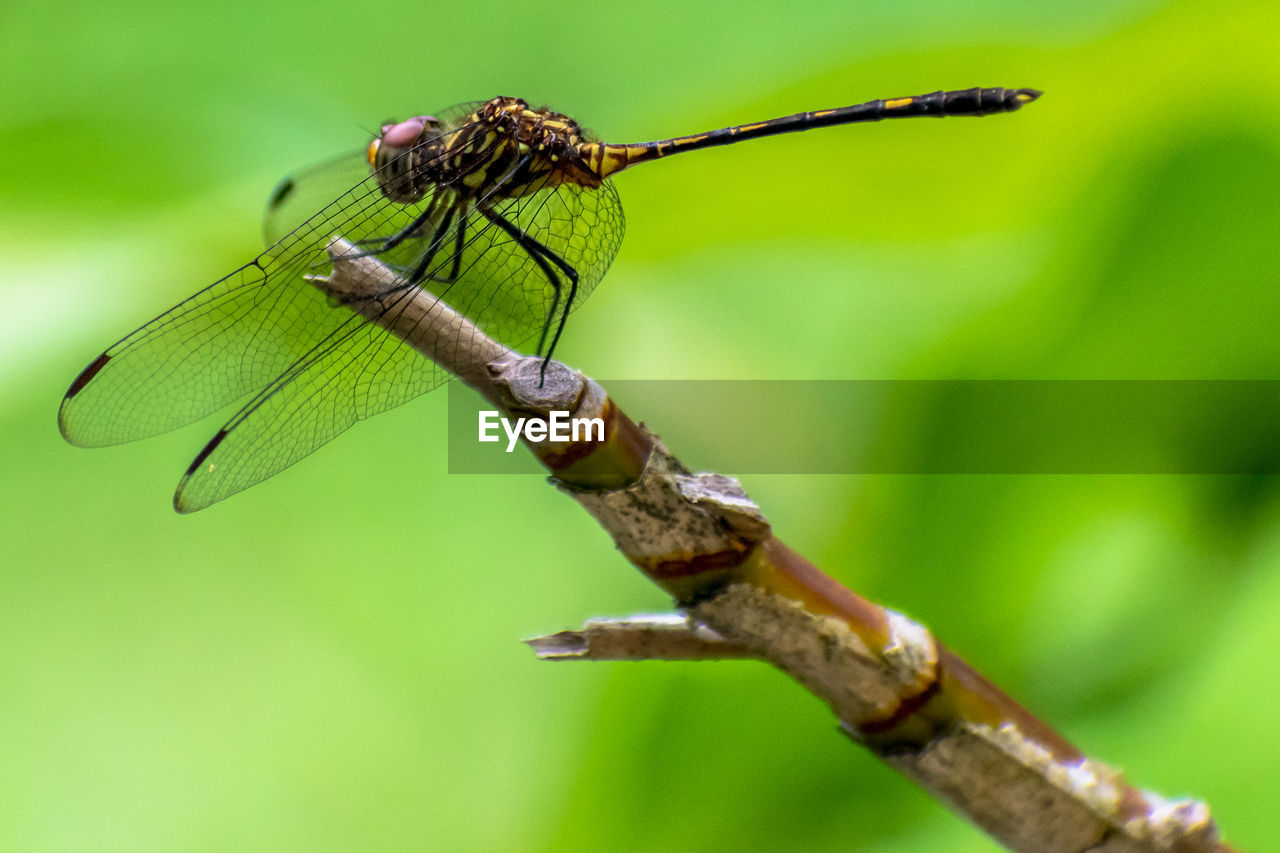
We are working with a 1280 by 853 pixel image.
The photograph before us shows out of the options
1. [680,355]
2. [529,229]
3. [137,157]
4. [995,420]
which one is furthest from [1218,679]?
[137,157]

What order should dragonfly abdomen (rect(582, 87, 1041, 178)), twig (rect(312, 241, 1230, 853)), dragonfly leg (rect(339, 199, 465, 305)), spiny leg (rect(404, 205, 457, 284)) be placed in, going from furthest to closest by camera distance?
dragonfly abdomen (rect(582, 87, 1041, 178))
spiny leg (rect(404, 205, 457, 284))
dragonfly leg (rect(339, 199, 465, 305))
twig (rect(312, 241, 1230, 853))

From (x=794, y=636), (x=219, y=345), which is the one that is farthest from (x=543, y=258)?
(x=794, y=636)

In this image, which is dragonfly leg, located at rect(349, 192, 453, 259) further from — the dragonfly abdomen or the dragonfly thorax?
the dragonfly abdomen

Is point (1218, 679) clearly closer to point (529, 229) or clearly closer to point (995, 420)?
point (995, 420)

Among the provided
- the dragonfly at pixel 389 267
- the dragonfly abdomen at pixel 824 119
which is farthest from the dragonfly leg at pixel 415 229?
the dragonfly abdomen at pixel 824 119

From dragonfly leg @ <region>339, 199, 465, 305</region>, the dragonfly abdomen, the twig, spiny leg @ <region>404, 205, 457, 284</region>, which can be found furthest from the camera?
the dragonfly abdomen

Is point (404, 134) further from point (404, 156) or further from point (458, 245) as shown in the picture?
point (458, 245)

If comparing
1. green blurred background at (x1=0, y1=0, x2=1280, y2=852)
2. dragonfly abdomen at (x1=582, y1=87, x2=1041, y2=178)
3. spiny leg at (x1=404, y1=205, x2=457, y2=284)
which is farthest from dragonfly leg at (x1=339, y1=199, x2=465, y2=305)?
green blurred background at (x1=0, y1=0, x2=1280, y2=852)
